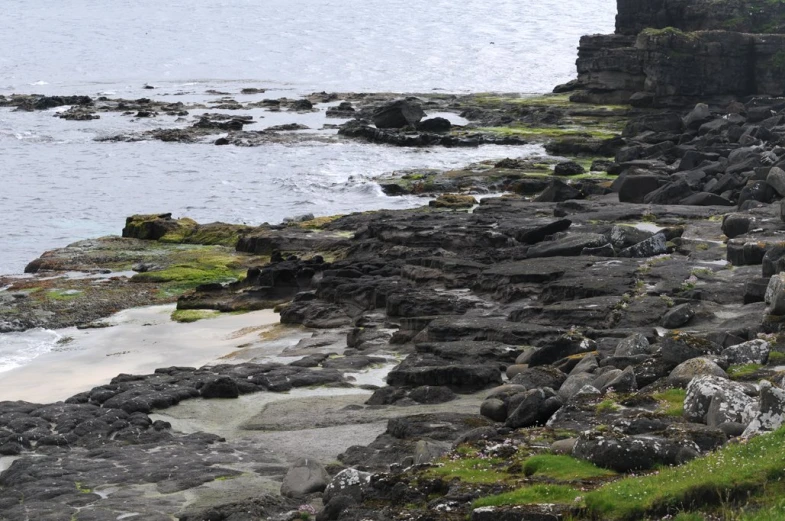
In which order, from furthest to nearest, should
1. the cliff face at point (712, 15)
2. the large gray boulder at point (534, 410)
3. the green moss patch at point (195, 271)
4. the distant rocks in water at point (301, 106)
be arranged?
1. the distant rocks in water at point (301, 106)
2. the cliff face at point (712, 15)
3. the green moss patch at point (195, 271)
4. the large gray boulder at point (534, 410)

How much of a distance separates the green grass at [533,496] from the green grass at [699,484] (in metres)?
0.39

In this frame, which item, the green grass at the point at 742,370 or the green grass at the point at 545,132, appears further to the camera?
the green grass at the point at 545,132

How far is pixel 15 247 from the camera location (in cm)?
3728

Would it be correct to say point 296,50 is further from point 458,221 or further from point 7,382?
point 7,382

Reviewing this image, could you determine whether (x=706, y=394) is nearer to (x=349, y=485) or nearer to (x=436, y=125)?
(x=349, y=485)

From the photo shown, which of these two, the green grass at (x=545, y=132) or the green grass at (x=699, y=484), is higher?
the green grass at (x=545, y=132)

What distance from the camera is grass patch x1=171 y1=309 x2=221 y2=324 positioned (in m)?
26.2

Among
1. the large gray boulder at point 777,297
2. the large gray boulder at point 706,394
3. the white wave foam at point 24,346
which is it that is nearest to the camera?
the large gray boulder at point 706,394

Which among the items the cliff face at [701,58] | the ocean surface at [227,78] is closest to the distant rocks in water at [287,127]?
the ocean surface at [227,78]

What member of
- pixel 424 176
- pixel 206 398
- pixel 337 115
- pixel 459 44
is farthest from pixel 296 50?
pixel 206 398

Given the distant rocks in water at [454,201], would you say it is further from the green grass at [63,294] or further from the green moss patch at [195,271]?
the green grass at [63,294]

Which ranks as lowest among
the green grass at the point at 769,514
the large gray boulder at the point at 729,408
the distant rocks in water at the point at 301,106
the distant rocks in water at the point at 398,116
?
the large gray boulder at the point at 729,408

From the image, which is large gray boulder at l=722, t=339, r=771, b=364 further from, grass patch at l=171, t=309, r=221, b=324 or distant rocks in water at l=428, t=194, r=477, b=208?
distant rocks in water at l=428, t=194, r=477, b=208

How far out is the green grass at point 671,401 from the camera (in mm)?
12141
